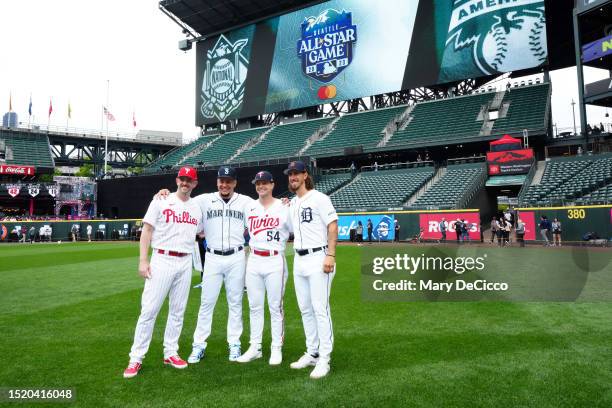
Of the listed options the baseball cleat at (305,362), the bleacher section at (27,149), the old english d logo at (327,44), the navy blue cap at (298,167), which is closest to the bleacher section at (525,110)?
the old english d logo at (327,44)

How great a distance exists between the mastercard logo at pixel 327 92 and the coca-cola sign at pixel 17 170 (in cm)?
A: 3240

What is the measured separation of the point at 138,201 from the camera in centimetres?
3616

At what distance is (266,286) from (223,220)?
35.5 inches

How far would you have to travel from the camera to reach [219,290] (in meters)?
4.67

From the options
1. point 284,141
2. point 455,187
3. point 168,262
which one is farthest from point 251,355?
point 284,141

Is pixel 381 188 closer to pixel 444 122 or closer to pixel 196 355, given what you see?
pixel 444 122

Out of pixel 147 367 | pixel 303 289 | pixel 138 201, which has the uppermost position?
pixel 138 201

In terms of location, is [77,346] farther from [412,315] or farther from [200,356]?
[412,315]

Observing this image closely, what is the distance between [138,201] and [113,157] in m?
26.0

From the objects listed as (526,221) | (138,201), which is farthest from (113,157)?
(526,221)

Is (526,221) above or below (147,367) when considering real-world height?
above

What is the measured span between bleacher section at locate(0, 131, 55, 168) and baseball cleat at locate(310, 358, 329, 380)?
170ft

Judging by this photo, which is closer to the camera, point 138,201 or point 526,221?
point 526,221

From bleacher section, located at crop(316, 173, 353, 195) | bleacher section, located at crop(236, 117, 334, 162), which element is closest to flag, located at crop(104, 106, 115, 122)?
bleacher section, located at crop(236, 117, 334, 162)
